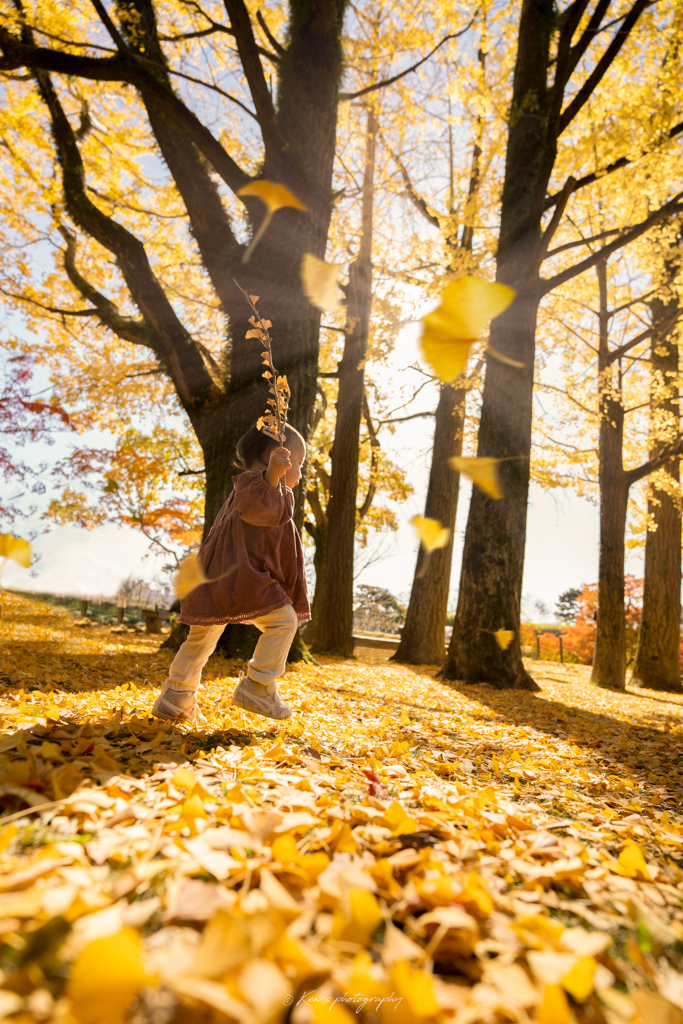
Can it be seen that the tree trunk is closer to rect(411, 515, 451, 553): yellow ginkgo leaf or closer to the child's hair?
the child's hair

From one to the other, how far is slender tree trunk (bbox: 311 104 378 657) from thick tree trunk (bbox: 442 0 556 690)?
260 centimetres

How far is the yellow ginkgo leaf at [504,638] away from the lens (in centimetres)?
500

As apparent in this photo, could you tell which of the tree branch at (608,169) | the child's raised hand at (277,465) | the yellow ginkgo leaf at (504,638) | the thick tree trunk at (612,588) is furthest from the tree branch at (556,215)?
the child's raised hand at (277,465)

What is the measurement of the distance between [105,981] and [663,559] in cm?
914

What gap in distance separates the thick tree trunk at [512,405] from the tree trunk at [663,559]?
11.4 feet

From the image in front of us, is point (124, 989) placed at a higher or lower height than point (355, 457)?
lower

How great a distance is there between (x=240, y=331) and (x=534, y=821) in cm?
447

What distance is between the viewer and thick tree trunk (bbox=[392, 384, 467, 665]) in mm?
7844

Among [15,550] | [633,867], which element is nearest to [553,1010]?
[633,867]

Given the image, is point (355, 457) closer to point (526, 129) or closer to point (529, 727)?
point (526, 129)

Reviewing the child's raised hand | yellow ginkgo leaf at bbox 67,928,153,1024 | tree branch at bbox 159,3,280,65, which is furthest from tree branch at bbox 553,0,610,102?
yellow ginkgo leaf at bbox 67,928,153,1024

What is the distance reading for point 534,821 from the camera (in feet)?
4.91

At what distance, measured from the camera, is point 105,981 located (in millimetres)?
573

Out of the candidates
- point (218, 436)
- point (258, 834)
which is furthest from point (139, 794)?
point (218, 436)
